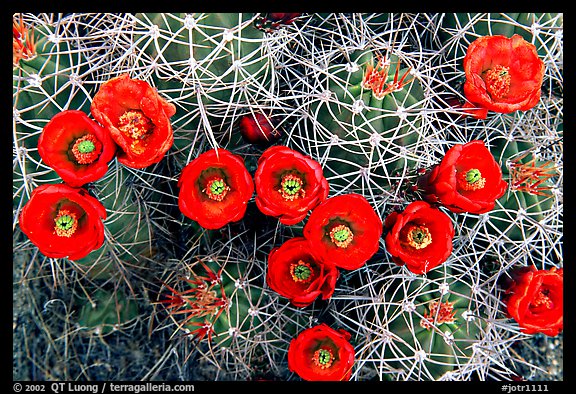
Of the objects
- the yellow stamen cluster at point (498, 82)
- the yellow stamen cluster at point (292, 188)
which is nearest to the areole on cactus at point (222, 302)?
the yellow stamen cluster at point (292, 188)

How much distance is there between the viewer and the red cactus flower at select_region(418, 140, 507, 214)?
150 centimetres

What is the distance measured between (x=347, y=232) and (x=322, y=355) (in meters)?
0.50

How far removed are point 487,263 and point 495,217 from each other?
239 millimetres

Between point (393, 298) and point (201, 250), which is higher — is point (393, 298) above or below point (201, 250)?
below

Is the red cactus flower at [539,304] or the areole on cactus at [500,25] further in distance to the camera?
the areole on cactus at [500,25]

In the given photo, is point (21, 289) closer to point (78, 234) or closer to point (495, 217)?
point (78, 234)

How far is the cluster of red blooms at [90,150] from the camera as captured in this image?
4.62 feet

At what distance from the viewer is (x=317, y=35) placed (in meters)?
1.94

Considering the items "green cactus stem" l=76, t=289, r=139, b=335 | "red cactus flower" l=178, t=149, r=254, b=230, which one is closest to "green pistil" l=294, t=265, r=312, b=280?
"red cactus flower" l=178, t=149, r=254, b=230

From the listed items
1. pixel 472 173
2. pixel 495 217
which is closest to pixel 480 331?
pixel 495 217

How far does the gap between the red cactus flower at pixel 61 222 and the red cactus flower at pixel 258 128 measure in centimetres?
61

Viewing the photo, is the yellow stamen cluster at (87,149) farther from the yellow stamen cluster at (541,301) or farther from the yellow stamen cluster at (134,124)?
the yellow stamen cluster at (541,301)

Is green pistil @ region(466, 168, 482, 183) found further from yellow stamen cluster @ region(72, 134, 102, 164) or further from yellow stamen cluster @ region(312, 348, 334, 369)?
yellow stamen cluster @ region(72, 134, 102, 164)

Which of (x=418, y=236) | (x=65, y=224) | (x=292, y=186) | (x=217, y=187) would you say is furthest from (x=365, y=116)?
(x=65, y=224)
